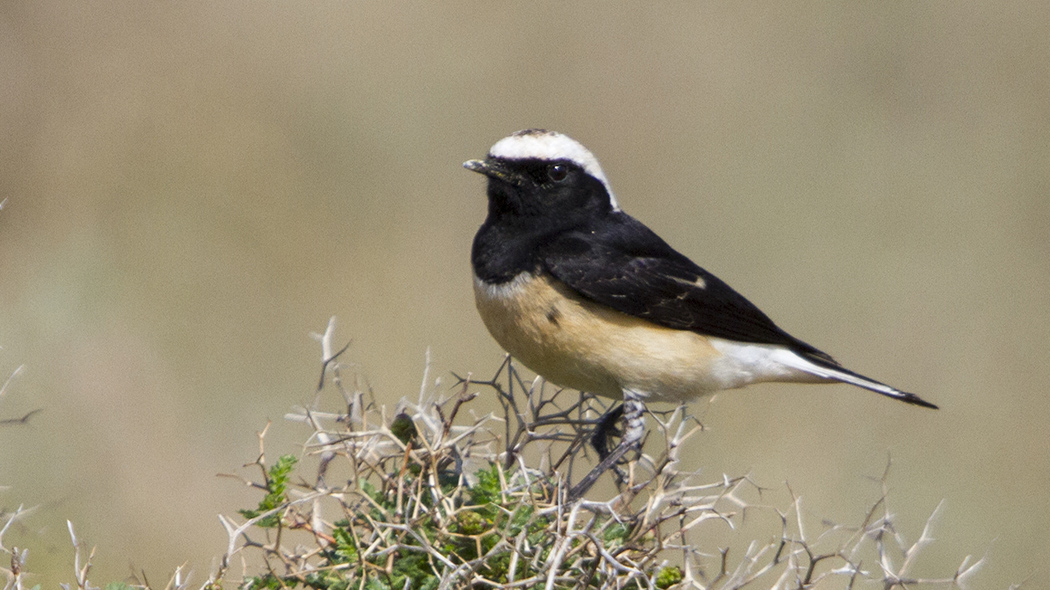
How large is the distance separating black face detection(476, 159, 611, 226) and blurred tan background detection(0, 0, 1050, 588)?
1760 mm

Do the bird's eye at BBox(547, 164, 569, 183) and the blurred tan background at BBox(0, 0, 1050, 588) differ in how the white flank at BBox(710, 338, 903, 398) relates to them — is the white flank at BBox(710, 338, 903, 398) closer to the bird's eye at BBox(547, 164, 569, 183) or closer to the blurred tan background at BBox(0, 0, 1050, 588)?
the bird's eye at BBox(547, 164, 569, 183)

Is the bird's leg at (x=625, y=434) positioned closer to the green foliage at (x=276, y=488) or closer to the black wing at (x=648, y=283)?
the black wing at (x=648, y=283)

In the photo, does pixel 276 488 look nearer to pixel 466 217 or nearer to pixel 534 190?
pixel 534 190

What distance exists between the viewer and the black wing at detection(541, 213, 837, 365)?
4.54m

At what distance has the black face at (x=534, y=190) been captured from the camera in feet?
15.6

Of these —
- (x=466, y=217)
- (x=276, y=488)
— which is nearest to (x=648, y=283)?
(x=276, y=488)

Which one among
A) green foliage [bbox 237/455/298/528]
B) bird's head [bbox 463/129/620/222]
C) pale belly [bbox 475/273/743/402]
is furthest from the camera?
bird's head [bbox 463/129/620/222]

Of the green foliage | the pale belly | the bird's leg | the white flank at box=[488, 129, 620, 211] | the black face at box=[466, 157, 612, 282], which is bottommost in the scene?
the bird's leg

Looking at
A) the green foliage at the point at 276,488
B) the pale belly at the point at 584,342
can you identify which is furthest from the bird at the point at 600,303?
the green foliage at the point at 276,488

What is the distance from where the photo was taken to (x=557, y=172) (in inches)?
190

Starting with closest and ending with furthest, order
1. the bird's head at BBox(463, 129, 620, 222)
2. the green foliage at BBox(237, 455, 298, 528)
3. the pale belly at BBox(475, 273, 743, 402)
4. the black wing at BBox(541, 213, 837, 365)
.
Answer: the green foliage at BBox(237, 455, 298, 528) < the pale belly at BBox(475, 273, 743, 402) < the black wing at BBox(541, 213, 837, 365) < the bird's head at BBox(463, 129, 620, 222)

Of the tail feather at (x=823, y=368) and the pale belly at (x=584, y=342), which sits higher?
the pale belly at (x=584, y=342)

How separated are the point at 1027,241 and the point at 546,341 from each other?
4643 millimetres

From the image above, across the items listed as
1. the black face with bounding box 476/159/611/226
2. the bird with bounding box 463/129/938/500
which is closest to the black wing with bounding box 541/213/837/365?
the bird with bounding box 463/129/938/500
